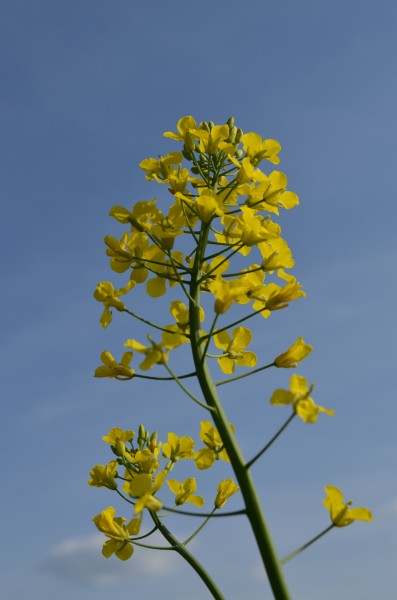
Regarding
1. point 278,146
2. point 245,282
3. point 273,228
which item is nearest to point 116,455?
point 245,282

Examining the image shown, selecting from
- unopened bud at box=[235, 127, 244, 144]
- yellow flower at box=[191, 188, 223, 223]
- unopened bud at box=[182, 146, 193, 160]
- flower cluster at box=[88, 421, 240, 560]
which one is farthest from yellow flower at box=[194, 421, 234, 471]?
unopened bud at box=[235, 127, 244, 144]

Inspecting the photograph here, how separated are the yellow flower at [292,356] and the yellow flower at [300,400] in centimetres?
57

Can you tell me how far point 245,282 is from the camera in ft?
14.6

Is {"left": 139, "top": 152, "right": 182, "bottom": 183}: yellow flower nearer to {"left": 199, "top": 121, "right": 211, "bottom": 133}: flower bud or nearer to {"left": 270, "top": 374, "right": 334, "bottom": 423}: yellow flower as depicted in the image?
{"left": 199, "top": 121, "right": 211, "bottom": 133}: flower bud

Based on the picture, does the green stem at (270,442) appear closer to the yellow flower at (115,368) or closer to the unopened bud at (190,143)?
the yellow flower at (115,368)

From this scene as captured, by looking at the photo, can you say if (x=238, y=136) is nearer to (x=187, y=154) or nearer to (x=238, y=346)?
(x=187, y=154)

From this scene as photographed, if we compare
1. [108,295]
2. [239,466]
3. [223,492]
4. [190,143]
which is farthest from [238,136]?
[223,492]

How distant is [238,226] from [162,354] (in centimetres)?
122

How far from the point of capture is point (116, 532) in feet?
14.5

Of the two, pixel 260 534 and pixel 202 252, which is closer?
pixel 260 534

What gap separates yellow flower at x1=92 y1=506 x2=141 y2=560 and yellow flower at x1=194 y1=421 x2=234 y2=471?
528 mm

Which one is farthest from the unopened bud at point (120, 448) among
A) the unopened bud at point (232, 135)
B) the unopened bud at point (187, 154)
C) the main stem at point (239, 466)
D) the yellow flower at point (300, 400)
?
the unopened bud at point (232, 135)

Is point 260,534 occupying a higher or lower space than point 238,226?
lower

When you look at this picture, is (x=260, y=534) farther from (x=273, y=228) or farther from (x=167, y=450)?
(x=273, y=228)
